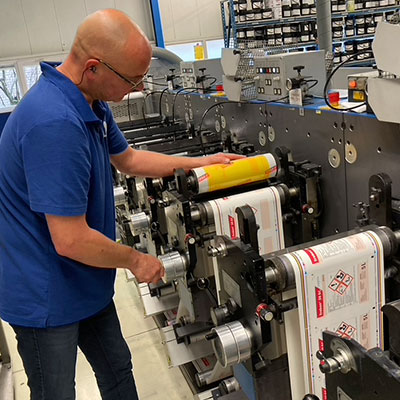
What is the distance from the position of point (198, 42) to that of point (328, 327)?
5.77 meters

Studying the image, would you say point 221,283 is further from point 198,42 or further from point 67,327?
point 198,42

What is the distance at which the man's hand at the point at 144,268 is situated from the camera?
1300 millimetres

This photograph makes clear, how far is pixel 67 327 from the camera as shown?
1324 mm

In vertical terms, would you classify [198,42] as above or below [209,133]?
above

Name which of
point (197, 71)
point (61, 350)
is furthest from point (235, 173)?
point (197, 71)

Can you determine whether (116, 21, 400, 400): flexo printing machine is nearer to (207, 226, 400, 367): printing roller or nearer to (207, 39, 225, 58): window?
(207, 226, 400, 367): printing roller

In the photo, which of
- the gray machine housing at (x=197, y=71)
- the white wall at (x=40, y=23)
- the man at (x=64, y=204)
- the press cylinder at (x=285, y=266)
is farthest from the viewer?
the white wall at (x=40, y=23)

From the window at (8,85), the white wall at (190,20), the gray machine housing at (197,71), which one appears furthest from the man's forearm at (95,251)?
the white wall at (190,20)

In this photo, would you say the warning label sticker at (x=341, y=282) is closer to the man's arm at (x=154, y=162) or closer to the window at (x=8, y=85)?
the man's arm at (x=154, y=162)

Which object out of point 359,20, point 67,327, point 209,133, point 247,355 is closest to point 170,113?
point 209,133

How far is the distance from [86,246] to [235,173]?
634 mm

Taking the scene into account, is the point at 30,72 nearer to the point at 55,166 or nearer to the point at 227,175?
the point at 227,175

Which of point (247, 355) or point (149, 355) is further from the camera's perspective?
point (149, 355)

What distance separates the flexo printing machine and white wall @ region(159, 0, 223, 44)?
4241 mm
